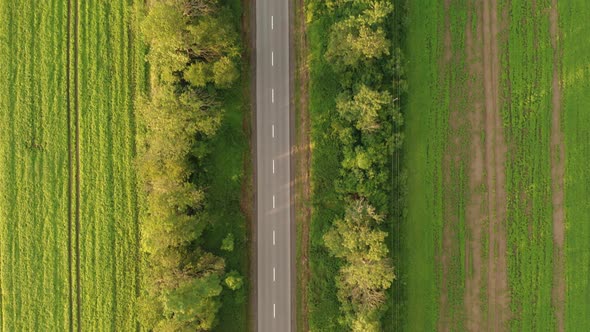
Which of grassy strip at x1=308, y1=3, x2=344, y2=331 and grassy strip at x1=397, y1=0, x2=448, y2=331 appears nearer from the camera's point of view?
grassy strip at x1=308, y1=3, x2=344, y2=331

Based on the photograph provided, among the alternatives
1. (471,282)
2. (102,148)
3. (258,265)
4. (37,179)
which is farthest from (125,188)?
(471,282)

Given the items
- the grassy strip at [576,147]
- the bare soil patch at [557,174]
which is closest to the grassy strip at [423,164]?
the bare soil patch at [557,174]

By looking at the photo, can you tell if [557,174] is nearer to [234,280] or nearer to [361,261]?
[361,261]

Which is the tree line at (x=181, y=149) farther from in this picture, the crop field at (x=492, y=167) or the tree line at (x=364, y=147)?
the crop field at (x=492, y=167)

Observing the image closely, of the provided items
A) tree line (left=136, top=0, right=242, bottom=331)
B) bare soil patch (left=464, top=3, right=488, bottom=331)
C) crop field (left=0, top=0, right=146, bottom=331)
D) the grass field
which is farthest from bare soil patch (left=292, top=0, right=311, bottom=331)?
bare soil patch (left=464, top=3, right=488, bottom=331)

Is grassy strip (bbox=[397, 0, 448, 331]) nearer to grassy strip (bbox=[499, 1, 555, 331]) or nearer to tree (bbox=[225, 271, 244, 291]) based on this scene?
grassy strip (bbox=[499, 1, 555, 331])
